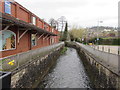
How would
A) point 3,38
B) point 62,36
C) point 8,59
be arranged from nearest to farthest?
point 8,59
point 3,38
point 62,36

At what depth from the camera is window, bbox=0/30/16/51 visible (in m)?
7.05

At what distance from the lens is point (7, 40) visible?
7.59m

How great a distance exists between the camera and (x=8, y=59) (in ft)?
14.3

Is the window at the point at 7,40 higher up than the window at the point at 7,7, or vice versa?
the window at the point at 7,7

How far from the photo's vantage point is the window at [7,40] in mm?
7050

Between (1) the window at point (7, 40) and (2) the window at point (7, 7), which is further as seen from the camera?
(2) the window at point (7, 7)

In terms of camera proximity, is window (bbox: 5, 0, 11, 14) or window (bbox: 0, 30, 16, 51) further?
window (bbox: 5, 0, 11, 14)

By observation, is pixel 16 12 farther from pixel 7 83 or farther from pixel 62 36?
pixel 62 36

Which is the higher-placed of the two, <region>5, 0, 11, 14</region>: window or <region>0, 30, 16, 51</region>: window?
<region>5, 0, 11, 14</region>: window

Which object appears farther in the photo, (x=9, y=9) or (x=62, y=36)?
(x=62, y=36)

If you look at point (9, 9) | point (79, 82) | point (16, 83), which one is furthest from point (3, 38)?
point (79, 82)

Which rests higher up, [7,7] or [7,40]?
[7,7]

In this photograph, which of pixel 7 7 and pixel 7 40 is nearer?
pixel 7 7

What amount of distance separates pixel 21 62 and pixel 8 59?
115cm
